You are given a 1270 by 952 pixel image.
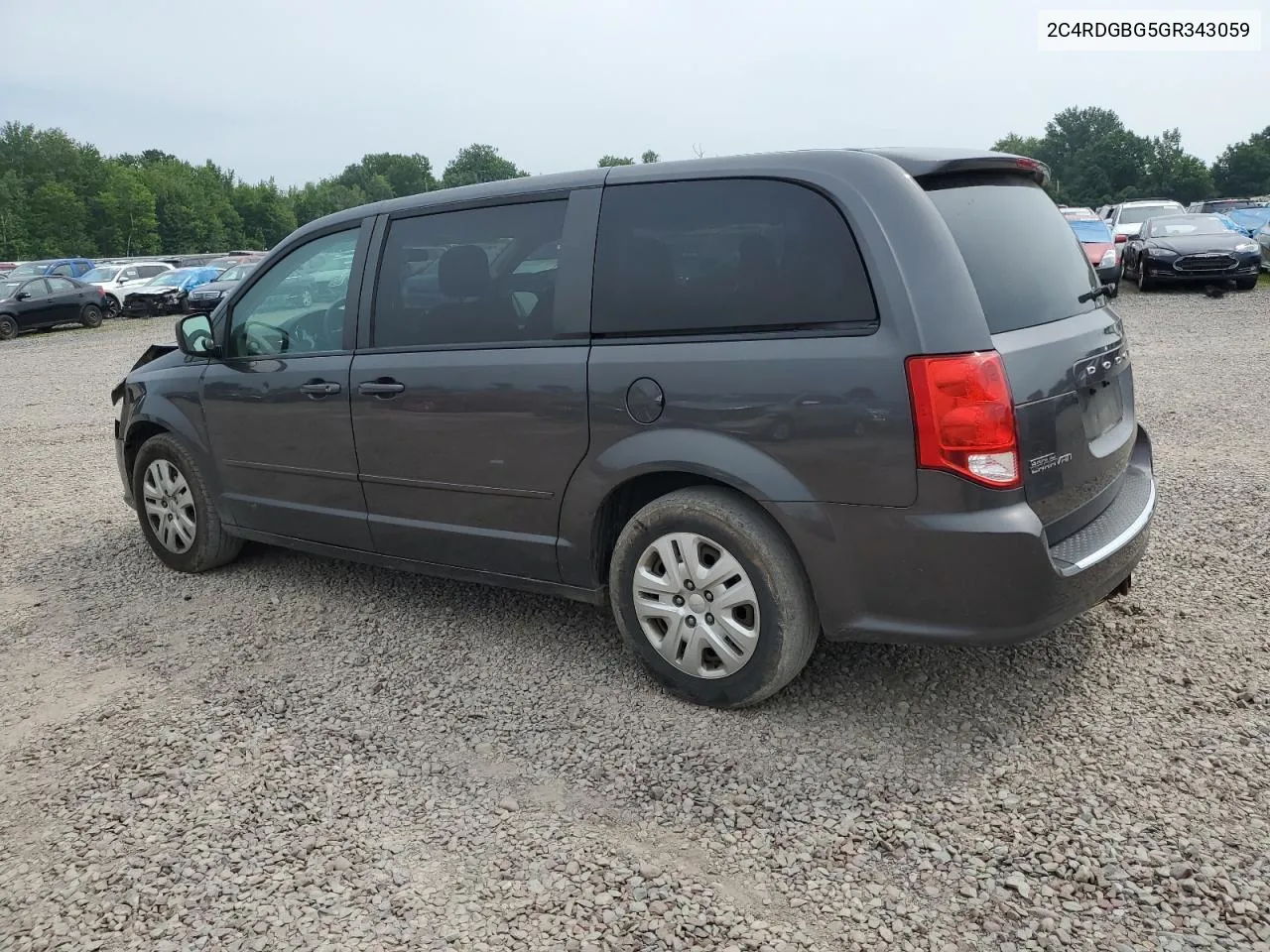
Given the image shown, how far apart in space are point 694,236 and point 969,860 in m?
2.08

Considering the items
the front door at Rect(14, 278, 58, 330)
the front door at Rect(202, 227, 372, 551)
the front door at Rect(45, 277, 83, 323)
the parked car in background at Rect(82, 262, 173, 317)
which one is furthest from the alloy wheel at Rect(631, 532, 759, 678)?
the parked car in background at Rect(82, 262, 173, 317)

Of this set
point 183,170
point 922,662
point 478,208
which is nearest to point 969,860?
point 922,662

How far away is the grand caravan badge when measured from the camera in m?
3.07

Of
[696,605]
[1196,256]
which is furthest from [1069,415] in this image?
[1196,256]

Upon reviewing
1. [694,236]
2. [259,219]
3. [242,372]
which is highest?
[259,219]

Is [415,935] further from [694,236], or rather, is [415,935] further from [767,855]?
[694,236]

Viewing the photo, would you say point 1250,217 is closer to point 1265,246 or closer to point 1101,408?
point 1265,246

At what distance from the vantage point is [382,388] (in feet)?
13.8

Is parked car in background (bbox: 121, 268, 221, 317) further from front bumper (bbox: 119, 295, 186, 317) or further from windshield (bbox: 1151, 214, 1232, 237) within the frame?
windshield (bbox: 1151, 214, 1232, 237)

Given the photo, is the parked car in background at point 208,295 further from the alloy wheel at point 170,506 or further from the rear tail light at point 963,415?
the rear tail light at point 963,415

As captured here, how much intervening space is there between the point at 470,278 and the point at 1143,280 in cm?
1751

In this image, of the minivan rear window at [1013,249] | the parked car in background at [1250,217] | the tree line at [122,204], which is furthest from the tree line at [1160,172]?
the minivan rear window at [1013,249]

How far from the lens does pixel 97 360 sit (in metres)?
18.2

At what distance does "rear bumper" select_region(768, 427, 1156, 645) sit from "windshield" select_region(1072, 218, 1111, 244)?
16.7m
